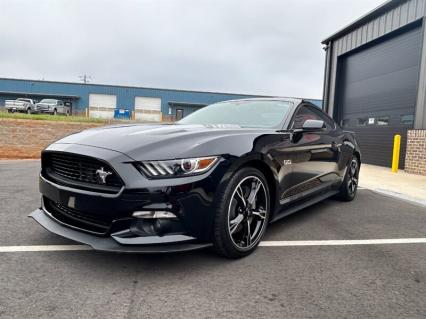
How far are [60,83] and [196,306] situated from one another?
38.7m

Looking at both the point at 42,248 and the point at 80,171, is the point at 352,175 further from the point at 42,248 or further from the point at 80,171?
the point at 42,248

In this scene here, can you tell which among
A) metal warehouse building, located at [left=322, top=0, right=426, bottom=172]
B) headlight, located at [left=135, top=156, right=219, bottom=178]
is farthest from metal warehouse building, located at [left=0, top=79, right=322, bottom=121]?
headlight, located at [left=135, top=156, right=219, bottom=178]

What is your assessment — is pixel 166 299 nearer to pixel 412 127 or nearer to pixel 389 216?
pixel 389 216

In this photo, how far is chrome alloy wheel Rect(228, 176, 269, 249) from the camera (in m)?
2.59

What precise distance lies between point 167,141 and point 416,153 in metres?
8.73

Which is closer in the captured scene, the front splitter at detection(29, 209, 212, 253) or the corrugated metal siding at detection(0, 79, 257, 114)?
the front splitter at detection(29, 209, 212, 253)

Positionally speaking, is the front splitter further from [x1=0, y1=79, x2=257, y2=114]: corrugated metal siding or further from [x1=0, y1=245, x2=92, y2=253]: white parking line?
[x1=0, y1=79, x2=257, y2=114]: corrugated metal siding

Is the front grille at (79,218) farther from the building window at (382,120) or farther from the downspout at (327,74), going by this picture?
the downspout at (327,74)

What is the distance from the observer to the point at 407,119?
9.75m

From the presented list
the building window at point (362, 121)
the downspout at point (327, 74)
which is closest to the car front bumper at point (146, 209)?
the building window at point (362, 121)

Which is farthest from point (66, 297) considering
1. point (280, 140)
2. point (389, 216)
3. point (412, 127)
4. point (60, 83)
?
point (60, 83)

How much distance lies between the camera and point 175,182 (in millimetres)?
2188

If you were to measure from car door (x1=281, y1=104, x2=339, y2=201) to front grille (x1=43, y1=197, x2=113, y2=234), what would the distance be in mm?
1635

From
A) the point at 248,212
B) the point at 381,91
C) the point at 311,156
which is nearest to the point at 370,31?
the point at 381,91
